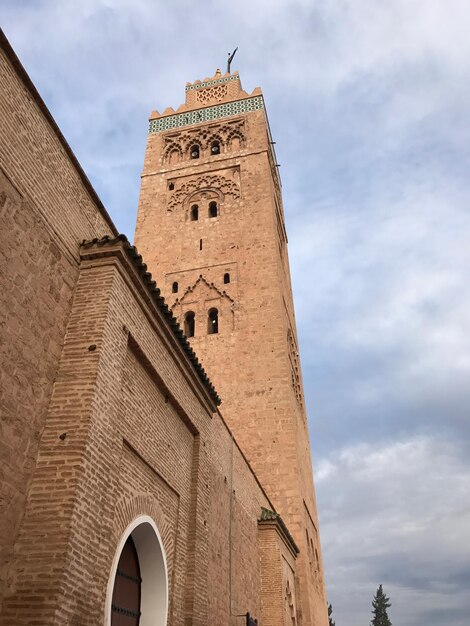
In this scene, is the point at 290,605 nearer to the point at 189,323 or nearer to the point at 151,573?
the point at 151,573

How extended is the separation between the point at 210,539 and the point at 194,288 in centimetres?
925

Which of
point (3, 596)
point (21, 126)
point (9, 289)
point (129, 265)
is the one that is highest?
point (21, 126)

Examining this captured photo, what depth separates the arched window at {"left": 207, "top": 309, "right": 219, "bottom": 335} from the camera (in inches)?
602

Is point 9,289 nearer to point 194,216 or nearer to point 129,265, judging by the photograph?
point 129,265

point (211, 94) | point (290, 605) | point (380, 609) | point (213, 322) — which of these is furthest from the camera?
point (380, 609)

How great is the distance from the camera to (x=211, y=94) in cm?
2214

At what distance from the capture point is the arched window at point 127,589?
207 inches

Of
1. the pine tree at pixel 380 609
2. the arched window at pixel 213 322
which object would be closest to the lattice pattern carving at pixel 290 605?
the arched window at pixel 213 322

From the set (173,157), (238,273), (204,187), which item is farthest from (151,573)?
(173,157)

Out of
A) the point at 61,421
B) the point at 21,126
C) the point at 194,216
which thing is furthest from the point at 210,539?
the point at 194,216

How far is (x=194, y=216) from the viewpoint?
58.6 ft

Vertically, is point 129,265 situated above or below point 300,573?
above

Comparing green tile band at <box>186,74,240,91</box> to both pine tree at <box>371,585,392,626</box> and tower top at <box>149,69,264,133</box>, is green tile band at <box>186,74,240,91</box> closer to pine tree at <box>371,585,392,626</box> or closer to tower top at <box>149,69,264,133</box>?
tower top at <box>149,69,264,133</box>

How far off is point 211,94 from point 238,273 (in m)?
9.91
